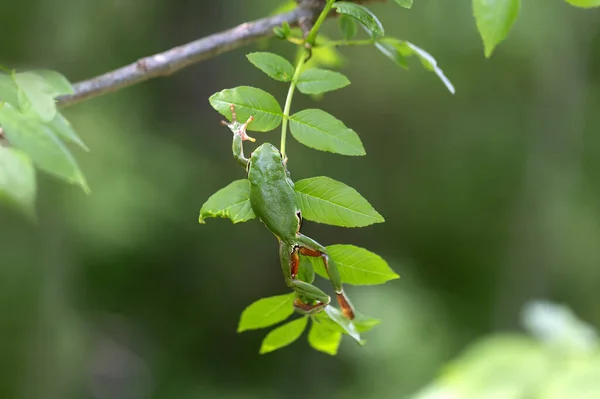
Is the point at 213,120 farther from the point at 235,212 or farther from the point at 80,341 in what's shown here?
the point at 235,212

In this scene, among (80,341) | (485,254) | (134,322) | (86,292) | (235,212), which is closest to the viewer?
(235,212)

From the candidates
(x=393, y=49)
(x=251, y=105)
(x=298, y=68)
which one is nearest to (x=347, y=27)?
(x=393, y=49)

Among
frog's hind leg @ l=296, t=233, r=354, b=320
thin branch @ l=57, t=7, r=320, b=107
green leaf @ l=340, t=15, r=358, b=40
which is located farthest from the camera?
green leaf @ l=340, t=15, r=358, b=40

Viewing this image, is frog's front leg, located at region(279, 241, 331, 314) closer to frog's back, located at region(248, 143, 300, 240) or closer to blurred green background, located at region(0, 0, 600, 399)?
frog's back, located at region(248, 143, 300, 240)

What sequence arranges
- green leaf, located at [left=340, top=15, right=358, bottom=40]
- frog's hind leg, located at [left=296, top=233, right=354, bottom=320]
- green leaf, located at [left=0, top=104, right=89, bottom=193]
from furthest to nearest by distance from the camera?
1. green leaf, located at [left=340, top=15, right=358, bottom=40]
2. frog's hind leg, located at [left=296, top=233, right=354, bottom=320]
3. green leaf, located at [left=0, top=104, right=89, bottom=193]

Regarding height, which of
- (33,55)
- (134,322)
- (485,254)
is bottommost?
(134,322)

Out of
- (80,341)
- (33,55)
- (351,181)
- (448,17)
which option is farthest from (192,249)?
(448,17)

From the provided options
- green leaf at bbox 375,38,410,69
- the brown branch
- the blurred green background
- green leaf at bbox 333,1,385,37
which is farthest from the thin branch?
the blurred green background
